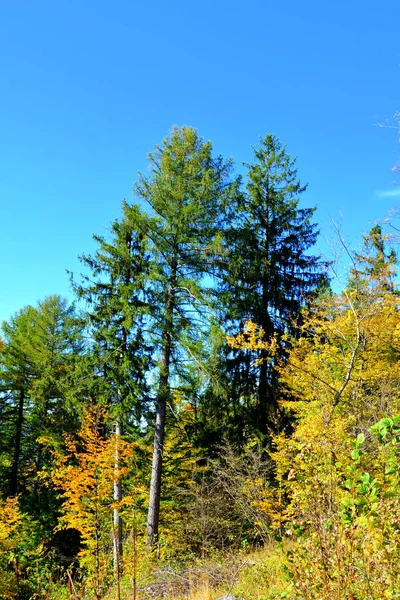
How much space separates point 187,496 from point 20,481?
10.9 m

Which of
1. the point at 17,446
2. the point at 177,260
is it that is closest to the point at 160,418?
the point at 177,260

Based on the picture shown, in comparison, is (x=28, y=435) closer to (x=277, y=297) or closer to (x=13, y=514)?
(x=13, y=514)

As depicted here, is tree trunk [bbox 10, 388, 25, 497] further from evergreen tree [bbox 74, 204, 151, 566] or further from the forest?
evergreen tree [bbox 74, 204, 151, 566]

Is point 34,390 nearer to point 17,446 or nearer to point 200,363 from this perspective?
point 17,446

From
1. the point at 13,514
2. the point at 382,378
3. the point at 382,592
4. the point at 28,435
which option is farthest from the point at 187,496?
the point at 382,592

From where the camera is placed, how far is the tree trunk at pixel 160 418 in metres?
11.9

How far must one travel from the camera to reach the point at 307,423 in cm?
901

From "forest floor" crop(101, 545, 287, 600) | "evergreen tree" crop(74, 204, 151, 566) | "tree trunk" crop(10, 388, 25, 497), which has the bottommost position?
"forest floor" crop(101, 545, 287, 600)

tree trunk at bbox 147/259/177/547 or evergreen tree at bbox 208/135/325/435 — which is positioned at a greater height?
evergreen tree at bbox 208/135/325/435

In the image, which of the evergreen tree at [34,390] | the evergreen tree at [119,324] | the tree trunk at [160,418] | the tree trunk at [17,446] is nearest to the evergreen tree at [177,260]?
the tree trunk at [160,418]

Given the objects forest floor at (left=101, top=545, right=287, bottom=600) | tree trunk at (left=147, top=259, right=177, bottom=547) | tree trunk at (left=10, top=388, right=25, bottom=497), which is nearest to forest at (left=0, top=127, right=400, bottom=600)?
tree trunk at (left=147, top=259, right=177, bottom=547)

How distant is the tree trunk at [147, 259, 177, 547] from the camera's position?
11.9 metres

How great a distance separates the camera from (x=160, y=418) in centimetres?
1252

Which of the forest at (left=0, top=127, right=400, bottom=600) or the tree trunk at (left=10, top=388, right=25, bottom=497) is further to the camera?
the tree trunk at (left=10, top=388, right=25, bottom=497)
